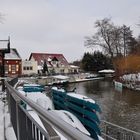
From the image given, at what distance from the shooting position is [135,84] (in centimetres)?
4569

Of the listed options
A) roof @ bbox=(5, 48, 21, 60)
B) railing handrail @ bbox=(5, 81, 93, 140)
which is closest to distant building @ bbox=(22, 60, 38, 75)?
roof @ bbox=(5, 48, 21, 60)

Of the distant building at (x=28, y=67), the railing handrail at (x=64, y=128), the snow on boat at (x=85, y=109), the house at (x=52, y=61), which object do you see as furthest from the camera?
the house at (x=52, y=61)

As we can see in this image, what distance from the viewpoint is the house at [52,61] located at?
265ft

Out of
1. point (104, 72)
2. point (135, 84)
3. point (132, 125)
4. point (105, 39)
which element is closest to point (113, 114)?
point (132, 125)

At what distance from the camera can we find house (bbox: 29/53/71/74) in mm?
80812

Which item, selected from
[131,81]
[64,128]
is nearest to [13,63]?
[131,81]

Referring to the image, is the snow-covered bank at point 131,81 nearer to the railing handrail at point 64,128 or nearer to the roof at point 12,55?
the roof at point 12,55

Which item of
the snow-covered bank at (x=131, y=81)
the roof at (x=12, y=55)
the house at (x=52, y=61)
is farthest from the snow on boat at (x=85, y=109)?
the house at (x=52, y=61)

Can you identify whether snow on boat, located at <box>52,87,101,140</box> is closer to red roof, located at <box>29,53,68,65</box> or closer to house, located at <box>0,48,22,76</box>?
house, located at <box>0,48,22,76</box>

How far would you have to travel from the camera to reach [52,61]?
83.4m

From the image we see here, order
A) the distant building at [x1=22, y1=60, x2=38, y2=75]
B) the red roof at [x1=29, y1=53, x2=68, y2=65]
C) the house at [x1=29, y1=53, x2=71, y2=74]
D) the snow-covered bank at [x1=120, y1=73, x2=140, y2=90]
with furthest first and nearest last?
the red roof at [x1=29, y1=53, x2=68, y2=65] < the house at [x1=29, y1=53, x2=71, y2=74] < the distant building at [x1=22, y1=60, x2=38, y2=75] < the snow-covered bank at [x1=120, y1=73, x2=140, y2=90]

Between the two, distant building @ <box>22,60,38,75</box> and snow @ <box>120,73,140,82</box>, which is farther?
distant building @ <box>22,60,38,75</box>

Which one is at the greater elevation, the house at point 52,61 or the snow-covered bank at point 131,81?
the house at point 52,61

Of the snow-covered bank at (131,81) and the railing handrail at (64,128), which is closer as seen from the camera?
the railing handrail at (64,128)
